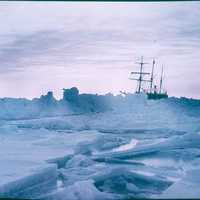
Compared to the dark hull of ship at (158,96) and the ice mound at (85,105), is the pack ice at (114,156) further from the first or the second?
the dark hull of ship at (158,96)

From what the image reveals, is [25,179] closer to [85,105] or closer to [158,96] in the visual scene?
[85,105]

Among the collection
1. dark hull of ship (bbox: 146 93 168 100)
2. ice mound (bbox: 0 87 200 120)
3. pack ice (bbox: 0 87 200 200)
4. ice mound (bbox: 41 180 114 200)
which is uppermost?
dark hull of ship (bbox: 146 93 168 100)

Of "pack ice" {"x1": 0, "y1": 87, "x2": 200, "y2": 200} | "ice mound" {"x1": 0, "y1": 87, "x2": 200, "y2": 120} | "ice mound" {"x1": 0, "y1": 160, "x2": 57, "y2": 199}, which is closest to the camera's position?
"ice mound" {"x1": 0, "y1": 160, "x2": 57, "y2": 199}

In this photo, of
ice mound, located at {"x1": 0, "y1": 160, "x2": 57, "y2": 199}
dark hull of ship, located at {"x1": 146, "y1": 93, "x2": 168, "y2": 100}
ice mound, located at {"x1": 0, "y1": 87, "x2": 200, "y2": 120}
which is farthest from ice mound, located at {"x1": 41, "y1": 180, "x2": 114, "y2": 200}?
dark hull of ship, located at {"x1": 146, "y1": 93, "x2": 168, "y2": 100}

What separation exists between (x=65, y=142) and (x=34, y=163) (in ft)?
6.92

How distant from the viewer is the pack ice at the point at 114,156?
4.37m

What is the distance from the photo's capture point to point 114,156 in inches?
251

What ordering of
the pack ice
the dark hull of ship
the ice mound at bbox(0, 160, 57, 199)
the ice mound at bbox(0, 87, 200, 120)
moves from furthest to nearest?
the dark hull of ship → the ice mound at bbox(0, 87, 200, 120) → the pack ice → the ice mound at bbox(0, 160, 57, 199)

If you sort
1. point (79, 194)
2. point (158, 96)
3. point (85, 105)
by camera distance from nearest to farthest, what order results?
point (79, 194) → point (85, 105) → point (158, 96)

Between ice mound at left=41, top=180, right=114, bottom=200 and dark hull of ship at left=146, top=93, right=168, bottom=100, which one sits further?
dark hull of ship at left=146, top=93, right=168, bottom=100

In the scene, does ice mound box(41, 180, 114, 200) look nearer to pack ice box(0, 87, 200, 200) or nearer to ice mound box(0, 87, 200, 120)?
pack ice box(0, 87, 200, 200)

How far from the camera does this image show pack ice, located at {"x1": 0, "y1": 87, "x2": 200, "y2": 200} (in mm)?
4367

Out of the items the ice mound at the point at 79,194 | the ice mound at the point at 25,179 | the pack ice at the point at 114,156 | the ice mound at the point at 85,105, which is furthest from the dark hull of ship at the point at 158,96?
the ice mound at the point at 79,194

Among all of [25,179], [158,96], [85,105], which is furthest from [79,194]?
[158,96]
